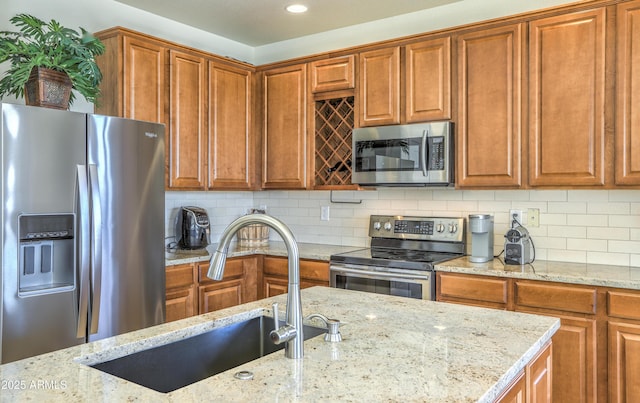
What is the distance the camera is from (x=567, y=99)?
282 centimetres

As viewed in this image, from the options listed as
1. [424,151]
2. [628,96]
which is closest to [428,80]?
[424,151]

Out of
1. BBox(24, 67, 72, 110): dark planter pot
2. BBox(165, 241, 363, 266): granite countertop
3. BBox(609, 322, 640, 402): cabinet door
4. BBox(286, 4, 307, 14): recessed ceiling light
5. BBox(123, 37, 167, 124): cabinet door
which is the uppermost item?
BBox(286, 4, 307, 14): recessed ceiling light

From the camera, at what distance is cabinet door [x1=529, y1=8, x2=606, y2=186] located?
2740mm

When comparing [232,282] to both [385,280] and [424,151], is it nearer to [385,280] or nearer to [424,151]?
[385,280]

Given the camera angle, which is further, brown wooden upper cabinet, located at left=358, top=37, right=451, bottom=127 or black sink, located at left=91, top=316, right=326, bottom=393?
brown wooden upper cabinet, located at left=358, top=37, right=451, bottom=127

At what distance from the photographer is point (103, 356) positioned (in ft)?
4.41

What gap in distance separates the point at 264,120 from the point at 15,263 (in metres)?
2.28

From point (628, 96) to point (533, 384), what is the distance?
191 centimetres

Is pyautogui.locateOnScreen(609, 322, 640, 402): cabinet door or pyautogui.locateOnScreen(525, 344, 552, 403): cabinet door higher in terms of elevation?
pyautogui.locateOnScreen(525, 344, 552, 403): cabinet door

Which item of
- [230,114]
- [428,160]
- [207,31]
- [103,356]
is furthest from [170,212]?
[103,356]

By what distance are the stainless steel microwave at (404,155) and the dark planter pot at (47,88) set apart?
1875 mm

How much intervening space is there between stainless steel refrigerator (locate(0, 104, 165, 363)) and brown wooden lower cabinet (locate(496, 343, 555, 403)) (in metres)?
2.00

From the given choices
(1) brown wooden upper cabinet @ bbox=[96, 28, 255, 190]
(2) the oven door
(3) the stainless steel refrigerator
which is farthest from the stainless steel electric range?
(3) the stainless steel refrigerator

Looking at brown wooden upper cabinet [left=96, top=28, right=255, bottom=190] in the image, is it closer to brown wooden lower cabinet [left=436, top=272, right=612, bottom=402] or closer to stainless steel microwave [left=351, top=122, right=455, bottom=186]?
stainless steel microwave [left=351, top=122, right=455, bottom=186]
